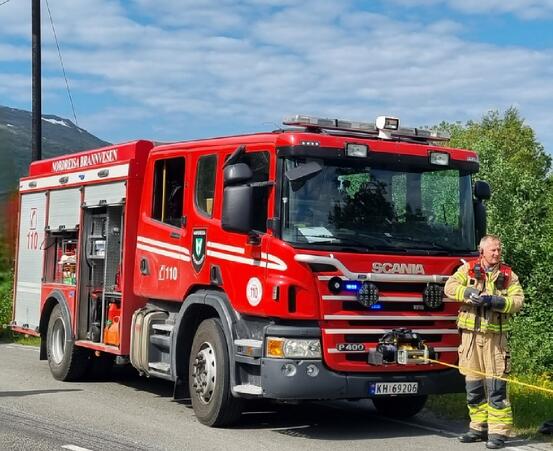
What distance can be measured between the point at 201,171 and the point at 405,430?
127 inches

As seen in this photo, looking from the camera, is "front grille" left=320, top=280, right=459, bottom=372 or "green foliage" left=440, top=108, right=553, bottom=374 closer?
"front grille" left=320, top=280, right=459, bottom=372

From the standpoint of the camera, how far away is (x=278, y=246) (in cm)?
786

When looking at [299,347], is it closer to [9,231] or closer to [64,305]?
[64,305]

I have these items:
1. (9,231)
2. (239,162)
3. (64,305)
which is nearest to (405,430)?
(239,162)

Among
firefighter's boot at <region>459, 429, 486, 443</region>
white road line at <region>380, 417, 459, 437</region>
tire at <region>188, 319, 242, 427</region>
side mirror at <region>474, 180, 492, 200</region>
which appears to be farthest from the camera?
side mirror at <region>474, 180, 492, 200</region>

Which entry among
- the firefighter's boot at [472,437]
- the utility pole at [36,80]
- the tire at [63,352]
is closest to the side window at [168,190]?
the tire at [63,352]

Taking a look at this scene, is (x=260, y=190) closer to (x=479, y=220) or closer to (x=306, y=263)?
(x=306, y=263)

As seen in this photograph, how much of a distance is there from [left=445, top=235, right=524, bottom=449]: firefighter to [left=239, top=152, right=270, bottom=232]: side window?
175cm

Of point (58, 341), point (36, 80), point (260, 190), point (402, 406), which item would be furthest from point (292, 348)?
point (36, 80)

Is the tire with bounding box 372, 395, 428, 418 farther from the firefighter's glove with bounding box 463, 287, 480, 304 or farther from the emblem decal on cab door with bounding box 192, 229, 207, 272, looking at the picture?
the emblem decal on cab door with bounding box 192, 229, 207, 272

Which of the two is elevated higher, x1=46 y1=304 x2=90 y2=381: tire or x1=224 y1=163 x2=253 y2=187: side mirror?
x1=224 y1=163 x2=253 y2=187: side mirror

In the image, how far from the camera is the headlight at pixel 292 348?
773 centimetres

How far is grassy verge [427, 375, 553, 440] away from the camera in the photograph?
885 cm

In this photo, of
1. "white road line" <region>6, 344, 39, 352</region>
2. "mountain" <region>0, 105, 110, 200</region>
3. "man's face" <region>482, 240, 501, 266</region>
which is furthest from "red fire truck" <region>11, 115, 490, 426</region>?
"white road line" <region>6, 344, 39, 352</region>
